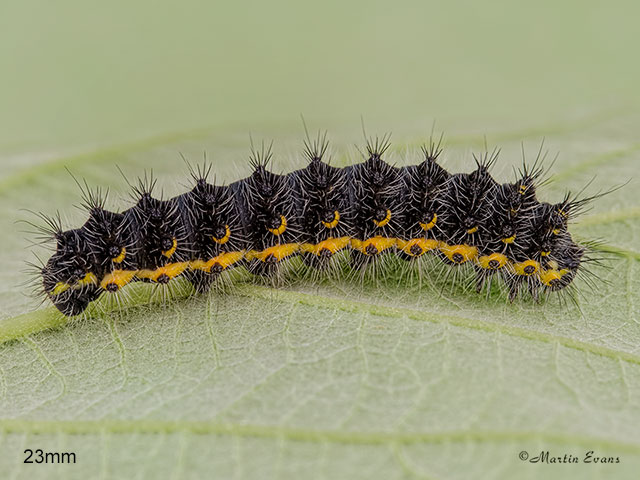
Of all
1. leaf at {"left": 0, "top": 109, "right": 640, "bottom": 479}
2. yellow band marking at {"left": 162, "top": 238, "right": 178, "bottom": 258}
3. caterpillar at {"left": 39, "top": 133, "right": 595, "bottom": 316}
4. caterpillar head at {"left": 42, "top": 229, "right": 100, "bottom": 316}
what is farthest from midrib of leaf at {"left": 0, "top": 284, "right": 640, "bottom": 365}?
yellow band marking at {"left": 162, "top": 238, "right": 178, "bottom": 258}

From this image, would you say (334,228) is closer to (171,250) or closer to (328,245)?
(328,245)

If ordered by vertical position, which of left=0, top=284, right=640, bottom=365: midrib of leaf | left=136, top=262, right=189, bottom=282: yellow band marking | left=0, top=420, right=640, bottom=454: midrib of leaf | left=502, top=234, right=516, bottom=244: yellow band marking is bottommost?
left=0, top=420, right=640, bottom=454: midrib of leaf

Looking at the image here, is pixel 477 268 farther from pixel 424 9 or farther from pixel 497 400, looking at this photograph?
pixel 424 9

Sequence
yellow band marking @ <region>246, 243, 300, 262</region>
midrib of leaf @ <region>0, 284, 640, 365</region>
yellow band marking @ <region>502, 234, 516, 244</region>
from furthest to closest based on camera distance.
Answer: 1. yellow band marking @ <region>246, 243, 300, 262</region>
2. yellow band marking @ <region>502, 234, 516, 244</region>
3. midrib of leaf @ <region>0, 284, 640, 365</region>

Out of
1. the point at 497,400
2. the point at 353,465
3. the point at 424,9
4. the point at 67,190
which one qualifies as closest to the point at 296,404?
the point at 353,465

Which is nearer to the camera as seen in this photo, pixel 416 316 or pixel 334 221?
pixel 416 316

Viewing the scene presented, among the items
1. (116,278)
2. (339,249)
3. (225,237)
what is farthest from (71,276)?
(339,249)

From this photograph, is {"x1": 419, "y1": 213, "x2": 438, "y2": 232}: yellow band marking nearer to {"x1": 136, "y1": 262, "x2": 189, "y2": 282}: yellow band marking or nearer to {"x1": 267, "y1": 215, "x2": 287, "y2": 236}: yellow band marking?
{"x1": 267, "y1": 215, "x2": 287, "y2": 236}: yellow band marking
